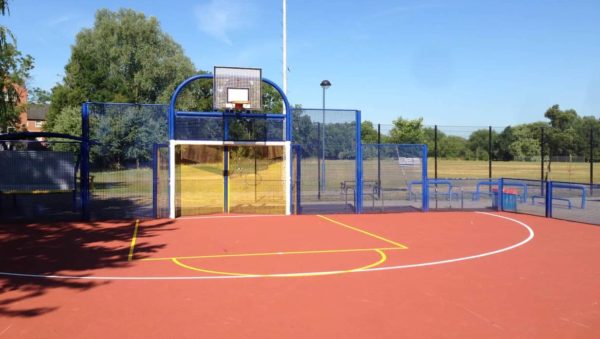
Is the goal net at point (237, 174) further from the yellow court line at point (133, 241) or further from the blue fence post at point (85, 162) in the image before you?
the blue fence post at point (85, 162)

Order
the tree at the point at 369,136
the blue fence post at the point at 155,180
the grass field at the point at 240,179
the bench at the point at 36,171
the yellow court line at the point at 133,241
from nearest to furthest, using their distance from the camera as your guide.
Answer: the yellow court line at the point at 133,241 → the blue fence post at the point at 155,180 → the bench at the point at 36,171 → the grass field at the point at 240,179 → the tree at the point at 369,136

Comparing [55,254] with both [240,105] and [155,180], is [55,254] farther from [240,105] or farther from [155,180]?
[240,105]

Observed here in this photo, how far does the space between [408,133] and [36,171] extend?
42.6 m

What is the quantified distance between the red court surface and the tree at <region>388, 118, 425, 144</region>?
38048 mm

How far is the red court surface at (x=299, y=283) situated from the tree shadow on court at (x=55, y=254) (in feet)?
0.13

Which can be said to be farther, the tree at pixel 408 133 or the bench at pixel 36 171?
the tree at pixel 408 133

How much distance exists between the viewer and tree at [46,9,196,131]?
45656 millimetres

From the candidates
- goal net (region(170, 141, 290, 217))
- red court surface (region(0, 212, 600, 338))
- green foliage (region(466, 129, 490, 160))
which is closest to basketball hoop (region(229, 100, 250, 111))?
goal net (region(170, 141, 290, 217))

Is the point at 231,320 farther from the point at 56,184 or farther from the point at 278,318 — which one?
the point at 56,184

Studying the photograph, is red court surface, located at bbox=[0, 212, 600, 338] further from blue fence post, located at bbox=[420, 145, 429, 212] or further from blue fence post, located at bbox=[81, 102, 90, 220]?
blue fence post, located at bbox=[420, 145, 429, 212]

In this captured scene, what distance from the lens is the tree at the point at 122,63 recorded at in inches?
1797

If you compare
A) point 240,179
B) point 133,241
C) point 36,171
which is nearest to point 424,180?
point 240,179

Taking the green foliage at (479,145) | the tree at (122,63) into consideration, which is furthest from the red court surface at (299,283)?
the green foliage at (479,145)

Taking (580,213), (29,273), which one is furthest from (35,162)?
(580,213)
